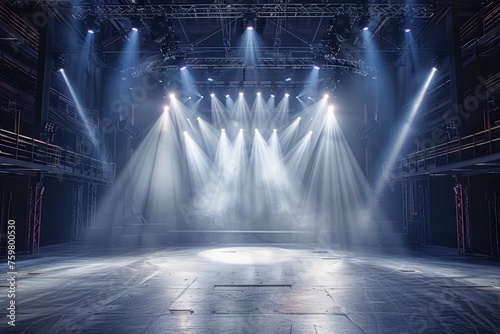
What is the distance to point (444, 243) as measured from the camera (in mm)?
22016

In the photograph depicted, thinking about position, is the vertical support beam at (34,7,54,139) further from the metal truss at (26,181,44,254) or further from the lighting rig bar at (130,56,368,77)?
the lighting rig bar at (130,56,368,77)

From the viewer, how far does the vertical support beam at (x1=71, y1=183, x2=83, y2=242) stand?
79.1 feet

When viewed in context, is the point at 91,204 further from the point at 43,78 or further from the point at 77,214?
the point at 43,78

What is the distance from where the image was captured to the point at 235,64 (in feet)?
73.9

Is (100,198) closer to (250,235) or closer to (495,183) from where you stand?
(250,235)

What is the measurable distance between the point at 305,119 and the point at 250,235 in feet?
36.7

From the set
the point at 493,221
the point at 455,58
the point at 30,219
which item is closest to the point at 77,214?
the point at 30,219

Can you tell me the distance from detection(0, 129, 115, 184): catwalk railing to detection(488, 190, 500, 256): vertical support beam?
71.4 feet

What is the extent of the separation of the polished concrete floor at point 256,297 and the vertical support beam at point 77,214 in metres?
9.65

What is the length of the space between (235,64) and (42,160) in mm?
12224

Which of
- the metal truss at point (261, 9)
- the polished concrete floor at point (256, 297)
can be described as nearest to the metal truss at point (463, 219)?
the polished concrete floor at point (256, 297)

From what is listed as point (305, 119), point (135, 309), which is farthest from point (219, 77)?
point (135, 309)

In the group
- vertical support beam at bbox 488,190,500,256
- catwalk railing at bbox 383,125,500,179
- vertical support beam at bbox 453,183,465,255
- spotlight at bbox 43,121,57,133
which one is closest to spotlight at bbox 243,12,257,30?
catwalk railing at bbox 383,125,500,179

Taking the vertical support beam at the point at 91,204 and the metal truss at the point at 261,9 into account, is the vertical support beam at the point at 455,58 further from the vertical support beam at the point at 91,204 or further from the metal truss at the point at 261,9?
the vertical support beam at the point at 91,204
